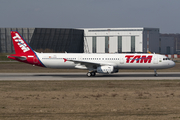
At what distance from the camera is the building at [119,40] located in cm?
12862

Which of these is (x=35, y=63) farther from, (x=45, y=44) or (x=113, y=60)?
(x=45, y=44)

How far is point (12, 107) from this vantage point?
17.3 m

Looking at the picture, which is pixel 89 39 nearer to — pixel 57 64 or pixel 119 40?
pixel 119 40

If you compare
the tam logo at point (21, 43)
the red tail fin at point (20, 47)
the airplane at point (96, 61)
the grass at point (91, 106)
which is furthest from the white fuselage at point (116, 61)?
the grass at point (91, 106)

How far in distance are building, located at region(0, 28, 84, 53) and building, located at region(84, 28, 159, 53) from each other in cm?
776

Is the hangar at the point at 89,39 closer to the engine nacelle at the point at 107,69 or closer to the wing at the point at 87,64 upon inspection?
the wing at the point at 87,64

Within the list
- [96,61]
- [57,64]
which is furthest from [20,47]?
[96,61]

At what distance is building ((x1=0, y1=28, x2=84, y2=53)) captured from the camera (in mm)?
115625

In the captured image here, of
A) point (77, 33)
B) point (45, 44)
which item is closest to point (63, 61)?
point (45, 44)

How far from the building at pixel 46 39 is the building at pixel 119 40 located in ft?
25.5

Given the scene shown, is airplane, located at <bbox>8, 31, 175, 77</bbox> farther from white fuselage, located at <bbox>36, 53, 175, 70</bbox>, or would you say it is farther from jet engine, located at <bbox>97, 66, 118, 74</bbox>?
jet engine, located at <bbox>97, 66, 118, 74</bbox>

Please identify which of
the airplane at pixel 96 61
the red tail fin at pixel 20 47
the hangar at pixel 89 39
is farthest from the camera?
the hangar at pixel 89 39

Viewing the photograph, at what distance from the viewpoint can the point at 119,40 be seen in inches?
5148

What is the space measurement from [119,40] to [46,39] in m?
34.6
